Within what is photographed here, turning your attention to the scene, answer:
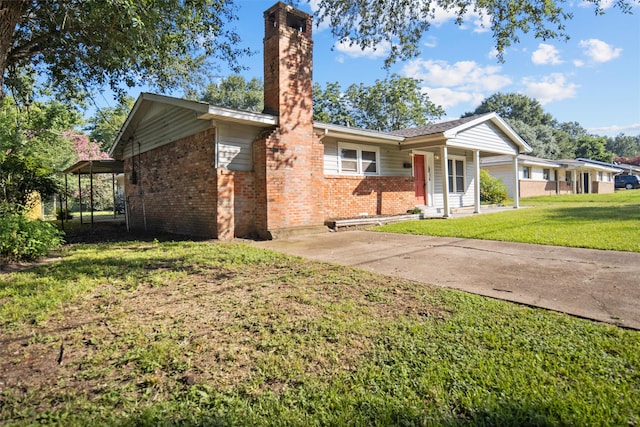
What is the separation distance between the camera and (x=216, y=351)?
2689 millimetres

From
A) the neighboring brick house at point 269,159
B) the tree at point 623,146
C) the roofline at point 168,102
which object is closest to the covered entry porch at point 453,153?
the neighboring brick house at point 269,159

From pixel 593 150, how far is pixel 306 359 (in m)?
72.9

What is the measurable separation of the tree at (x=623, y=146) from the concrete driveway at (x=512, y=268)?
11917cm

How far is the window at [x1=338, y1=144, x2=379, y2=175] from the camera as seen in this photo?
1170 cm

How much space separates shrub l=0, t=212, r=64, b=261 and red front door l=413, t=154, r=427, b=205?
12170mm

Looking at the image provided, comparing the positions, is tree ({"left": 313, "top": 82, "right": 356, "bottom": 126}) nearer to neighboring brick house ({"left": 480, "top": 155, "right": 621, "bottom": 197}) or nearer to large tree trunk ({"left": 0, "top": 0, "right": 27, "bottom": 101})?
neighboring brick house ({"left": 480, "top": 155, "right": 621, "bottom": 197})

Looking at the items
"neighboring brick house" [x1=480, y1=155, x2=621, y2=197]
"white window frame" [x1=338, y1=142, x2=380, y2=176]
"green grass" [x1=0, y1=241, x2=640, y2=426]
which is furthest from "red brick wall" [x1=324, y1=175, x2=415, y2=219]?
"neighboring brick house" [x1=480, y1=155, x2=621, y2=197]

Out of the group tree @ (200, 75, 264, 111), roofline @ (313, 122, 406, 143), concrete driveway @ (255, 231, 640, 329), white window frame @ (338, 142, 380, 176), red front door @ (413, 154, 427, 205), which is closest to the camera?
concrete driveway @ (255, 231, 640, 329)

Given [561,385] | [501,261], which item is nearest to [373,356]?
[561,385]

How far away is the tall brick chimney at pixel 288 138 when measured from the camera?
8883mm

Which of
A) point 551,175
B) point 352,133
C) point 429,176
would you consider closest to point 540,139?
point 551,175

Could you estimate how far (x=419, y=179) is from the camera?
1469 centimetres

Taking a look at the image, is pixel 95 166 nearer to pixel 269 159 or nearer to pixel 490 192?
pixel 269 159

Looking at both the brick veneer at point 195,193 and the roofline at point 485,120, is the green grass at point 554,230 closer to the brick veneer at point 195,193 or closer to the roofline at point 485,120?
the roofline at point 485,120
